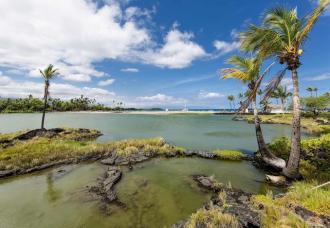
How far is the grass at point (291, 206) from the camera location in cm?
636

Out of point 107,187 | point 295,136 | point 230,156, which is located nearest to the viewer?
point 107,187

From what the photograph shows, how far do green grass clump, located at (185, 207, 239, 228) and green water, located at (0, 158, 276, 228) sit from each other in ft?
5.31

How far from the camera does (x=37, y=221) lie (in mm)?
8508

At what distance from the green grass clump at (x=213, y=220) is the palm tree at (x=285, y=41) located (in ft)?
25.1

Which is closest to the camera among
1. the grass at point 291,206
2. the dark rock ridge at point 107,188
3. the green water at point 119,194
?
the grass at point 291,206

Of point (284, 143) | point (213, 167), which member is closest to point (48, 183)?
point (213, 167)

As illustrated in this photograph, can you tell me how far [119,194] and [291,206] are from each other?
8.46 metres

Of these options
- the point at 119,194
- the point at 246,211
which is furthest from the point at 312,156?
the point at 119,194

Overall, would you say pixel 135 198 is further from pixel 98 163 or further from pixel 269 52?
pixel 269 52

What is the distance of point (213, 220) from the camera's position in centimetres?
711

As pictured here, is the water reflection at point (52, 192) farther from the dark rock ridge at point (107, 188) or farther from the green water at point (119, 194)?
the dark rock ridge at point (107, 188)

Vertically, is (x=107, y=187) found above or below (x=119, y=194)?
above

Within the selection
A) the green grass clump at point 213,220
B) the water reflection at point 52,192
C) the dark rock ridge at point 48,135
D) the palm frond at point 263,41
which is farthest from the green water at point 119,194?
the dark rock ridge at point 48,135

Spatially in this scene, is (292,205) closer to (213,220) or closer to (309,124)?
(213,220)
